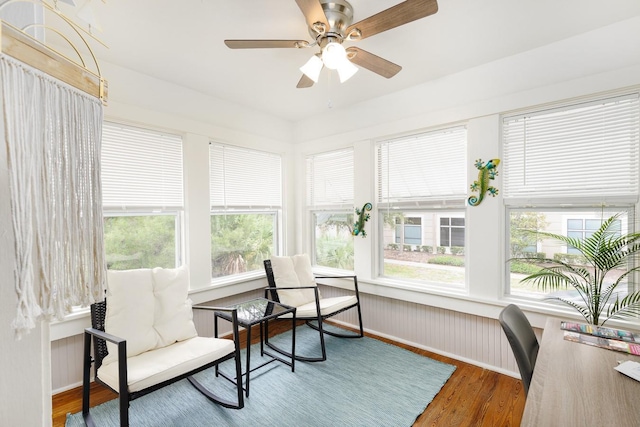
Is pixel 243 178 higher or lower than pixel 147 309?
higher

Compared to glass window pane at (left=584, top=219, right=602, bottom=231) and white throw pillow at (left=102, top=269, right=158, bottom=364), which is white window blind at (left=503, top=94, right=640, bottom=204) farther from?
white throw pillow at (left=102, top=269, right=158, bottom=364)

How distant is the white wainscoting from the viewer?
7.43 ft

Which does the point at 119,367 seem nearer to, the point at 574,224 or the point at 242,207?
the point at 242,207

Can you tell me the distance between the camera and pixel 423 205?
3.00 meters

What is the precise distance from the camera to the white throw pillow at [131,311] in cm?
191

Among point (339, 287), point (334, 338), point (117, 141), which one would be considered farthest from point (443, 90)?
point (117, 141)

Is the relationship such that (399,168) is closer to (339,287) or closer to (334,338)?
(339,287)

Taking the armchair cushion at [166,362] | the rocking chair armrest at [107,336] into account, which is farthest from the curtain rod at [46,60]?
the armchair cushion at [166,362]

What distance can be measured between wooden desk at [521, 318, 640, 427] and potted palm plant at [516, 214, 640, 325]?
61 centimetres

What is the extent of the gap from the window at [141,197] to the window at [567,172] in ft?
9.75

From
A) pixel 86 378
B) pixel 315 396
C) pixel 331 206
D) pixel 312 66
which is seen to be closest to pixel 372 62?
pixel 312 66

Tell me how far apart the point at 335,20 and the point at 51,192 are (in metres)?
1.64

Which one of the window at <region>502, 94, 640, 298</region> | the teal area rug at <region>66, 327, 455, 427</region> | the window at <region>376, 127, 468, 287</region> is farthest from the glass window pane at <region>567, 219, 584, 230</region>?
the teal area rug at <region>66, 327, 455, 427</region>

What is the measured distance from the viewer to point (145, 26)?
1946 millimetres
